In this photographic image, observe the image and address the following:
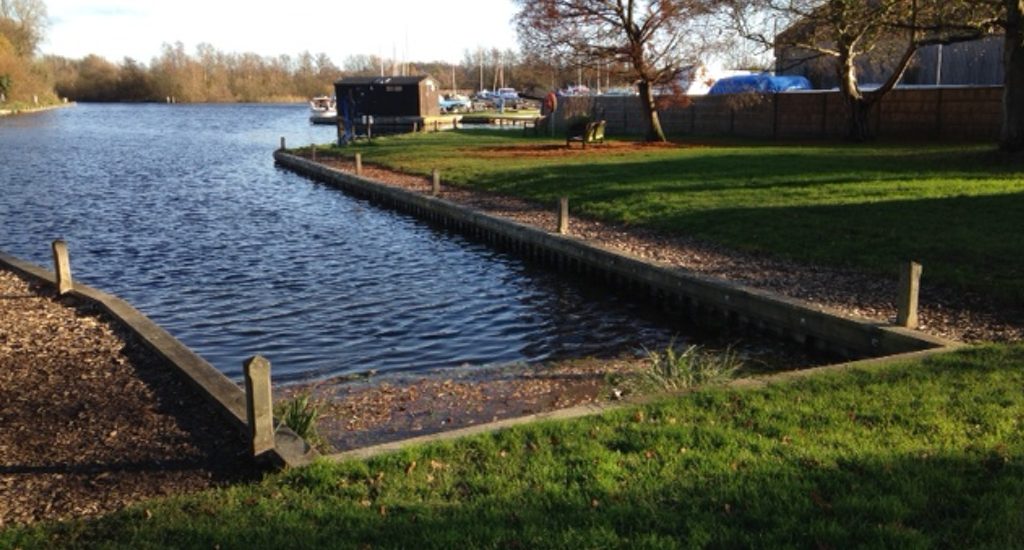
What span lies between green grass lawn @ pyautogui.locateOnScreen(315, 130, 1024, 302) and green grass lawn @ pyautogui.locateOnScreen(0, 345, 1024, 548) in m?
5.33

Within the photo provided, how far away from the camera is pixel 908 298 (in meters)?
9.02

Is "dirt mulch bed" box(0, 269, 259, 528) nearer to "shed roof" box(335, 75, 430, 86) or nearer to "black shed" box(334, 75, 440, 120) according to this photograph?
"black shed" box(334, 75, 440, 120)

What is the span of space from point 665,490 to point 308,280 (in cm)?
1150

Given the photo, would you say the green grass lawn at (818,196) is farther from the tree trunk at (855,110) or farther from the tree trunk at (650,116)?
the tree trunk at (650,116)

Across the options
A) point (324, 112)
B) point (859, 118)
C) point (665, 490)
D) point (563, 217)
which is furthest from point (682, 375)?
point (324, 112)

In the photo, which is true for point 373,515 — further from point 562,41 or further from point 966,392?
point 562,41

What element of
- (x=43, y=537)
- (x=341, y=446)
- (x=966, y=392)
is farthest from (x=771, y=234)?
(x=43, y=537)

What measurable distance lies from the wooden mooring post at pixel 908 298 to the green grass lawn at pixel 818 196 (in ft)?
6.42

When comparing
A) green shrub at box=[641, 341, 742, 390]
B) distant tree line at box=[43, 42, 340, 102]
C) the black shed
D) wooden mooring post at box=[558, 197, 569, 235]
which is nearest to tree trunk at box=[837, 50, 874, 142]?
wooden mooring post at box=[558, 197, 569, 235]

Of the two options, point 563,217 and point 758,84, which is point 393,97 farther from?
point 563,217

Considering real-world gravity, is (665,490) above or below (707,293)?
above

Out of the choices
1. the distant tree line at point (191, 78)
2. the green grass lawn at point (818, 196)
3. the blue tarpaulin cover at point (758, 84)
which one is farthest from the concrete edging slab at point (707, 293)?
the distant tree line at point (191, 78)

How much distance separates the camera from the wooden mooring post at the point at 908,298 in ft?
29.3

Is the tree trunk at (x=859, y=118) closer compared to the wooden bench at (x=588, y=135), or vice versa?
the tree trunk at (x=859, y=118)
